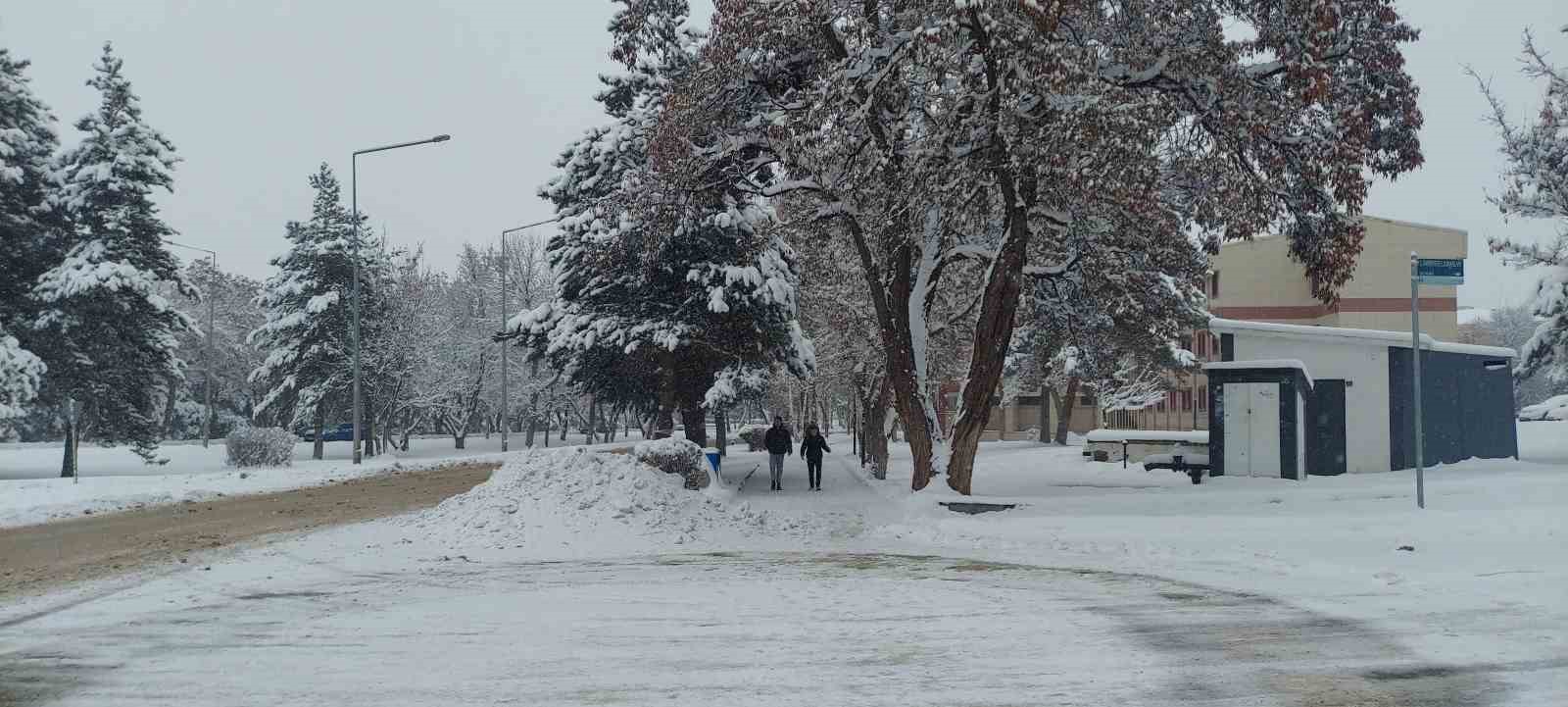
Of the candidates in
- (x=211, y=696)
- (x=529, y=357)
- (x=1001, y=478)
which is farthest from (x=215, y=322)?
(x=211, y=696)

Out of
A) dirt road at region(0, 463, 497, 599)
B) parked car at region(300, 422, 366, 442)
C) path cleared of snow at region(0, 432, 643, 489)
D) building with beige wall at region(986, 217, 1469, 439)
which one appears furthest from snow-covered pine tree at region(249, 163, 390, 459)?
building with beige wall at region(986, 217, 1469, 439)

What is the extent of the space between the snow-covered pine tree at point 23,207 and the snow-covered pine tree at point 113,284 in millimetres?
618

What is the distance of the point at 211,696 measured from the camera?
6.48 m

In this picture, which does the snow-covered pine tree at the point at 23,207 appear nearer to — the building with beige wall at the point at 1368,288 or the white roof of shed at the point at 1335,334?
the white roof of shed at the point at 1335,334

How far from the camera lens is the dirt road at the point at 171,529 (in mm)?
12672

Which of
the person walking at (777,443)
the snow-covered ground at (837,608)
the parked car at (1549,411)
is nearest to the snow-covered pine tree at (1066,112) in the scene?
the snow-covered ground at (837,608)

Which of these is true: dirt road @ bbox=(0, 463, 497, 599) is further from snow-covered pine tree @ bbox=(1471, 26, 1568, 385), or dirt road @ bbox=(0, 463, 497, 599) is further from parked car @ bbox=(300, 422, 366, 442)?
parked car @ bbox=(300, 422, 366, 442)

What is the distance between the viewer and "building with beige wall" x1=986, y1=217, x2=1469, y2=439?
6072 cm

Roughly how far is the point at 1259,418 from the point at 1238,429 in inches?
20.2

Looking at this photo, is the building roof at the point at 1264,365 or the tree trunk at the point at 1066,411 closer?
the building roof at the point at 1264,365

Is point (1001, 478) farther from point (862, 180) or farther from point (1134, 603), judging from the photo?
point (1134, 603)

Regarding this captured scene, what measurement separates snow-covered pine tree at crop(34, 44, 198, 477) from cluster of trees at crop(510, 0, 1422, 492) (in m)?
20.7

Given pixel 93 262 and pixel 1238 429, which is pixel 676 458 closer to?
pixel 1238 429

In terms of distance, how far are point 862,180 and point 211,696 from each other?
1159cm
